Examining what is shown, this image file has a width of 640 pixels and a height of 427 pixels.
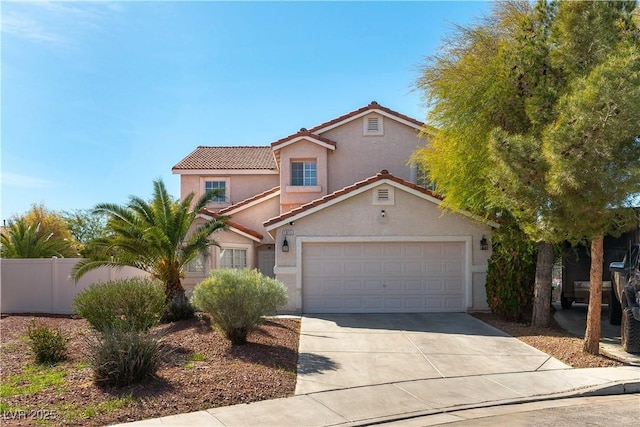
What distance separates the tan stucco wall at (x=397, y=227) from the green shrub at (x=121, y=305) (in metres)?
4.71

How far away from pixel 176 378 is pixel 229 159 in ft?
55.7

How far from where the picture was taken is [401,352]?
10.8 meters

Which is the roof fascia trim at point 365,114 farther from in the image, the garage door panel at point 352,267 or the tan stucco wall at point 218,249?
the garage door panel at point 352,267

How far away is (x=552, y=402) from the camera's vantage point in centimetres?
809

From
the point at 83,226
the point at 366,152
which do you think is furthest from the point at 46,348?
the point at 83,226

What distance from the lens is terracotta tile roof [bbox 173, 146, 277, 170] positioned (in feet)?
76.5

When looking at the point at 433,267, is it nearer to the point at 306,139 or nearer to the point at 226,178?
the point at 306,139

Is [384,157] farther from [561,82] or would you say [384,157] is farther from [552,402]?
[552,402]

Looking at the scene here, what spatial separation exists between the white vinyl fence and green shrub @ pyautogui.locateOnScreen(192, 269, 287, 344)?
8.25 meters

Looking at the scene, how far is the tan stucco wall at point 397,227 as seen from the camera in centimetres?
1572

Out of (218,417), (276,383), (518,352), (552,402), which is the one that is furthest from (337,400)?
(518,352)

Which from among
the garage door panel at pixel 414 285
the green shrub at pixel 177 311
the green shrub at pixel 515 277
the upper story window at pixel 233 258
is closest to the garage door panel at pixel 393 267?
the garage door panel at pixel 414 285

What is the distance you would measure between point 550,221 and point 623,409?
3847 mm

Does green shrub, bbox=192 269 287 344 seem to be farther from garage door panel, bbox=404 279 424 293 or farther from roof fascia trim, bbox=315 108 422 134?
roof fascia trim, bbox=315 108 422 134
